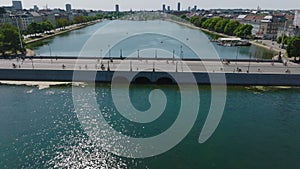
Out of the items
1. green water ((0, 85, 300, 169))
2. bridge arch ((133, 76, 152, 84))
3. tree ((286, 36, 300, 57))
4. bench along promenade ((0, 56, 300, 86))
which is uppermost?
tree ((286, 36, 300, 57))

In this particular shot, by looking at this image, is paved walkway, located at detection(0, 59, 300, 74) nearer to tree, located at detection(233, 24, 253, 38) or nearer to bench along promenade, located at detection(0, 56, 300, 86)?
bench along promenade, located at detection(0, 56, 300, 86)

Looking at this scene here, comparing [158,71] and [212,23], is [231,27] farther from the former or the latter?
[158,71]

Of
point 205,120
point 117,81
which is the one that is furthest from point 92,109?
point 205,120

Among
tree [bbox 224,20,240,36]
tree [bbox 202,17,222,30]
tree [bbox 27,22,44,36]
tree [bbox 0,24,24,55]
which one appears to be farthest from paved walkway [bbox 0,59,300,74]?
tree [bbox 202,17,222,30]

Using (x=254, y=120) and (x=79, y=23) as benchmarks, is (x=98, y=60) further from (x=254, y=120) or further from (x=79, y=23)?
(x=79, y=23)

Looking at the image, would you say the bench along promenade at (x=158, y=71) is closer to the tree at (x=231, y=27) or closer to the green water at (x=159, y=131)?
the green water at (x=159, y=131)

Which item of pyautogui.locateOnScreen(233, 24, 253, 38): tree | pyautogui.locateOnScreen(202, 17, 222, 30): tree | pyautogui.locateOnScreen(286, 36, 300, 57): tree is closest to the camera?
pyautogui.locateOnScreen(286, 36, 300, 57): tree

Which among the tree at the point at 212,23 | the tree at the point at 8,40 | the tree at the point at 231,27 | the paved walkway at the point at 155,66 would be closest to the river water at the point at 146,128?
the paved walkway at the point at 155,66

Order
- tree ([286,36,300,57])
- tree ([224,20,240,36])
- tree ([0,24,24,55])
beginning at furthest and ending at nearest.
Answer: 1. tree ([224,20,240,36])
2. tree ([0,24,24,55])
3. tree ([286,36,300,57])
